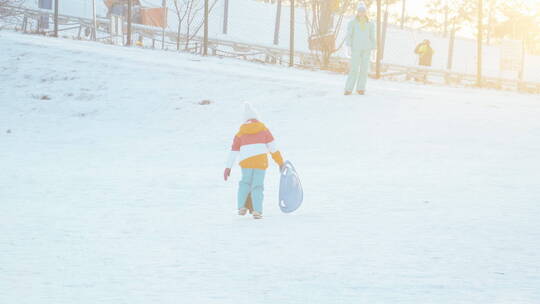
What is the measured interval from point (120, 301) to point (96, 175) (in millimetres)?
5059

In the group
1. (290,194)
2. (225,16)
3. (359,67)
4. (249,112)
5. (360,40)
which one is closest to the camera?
(290,194)

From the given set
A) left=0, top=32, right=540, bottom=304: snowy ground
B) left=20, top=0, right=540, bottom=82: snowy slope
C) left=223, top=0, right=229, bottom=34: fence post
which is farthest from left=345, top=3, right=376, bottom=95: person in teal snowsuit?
left=223, top=0, right=229, bottom=34: fence post

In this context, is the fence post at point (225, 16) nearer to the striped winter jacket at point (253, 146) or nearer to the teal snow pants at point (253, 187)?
the striped winter jacket at point (253, 146)

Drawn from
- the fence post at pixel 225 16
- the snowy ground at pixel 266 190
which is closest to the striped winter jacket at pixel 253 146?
the snowy ground at pixel 266 190

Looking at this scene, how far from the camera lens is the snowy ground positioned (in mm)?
4719

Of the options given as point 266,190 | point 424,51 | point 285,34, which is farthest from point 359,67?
point 285,34

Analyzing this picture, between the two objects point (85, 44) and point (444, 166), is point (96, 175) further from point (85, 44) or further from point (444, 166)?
point (85, 44)

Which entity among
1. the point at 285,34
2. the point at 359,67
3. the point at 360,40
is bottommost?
the point at 359,67

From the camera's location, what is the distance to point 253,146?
6965mm

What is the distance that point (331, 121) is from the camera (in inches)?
513

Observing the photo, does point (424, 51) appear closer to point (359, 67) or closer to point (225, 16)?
point (225, 16)

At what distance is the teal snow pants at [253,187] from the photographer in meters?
6.88

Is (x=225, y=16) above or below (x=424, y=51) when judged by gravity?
above

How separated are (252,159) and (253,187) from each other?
0.27 metres
